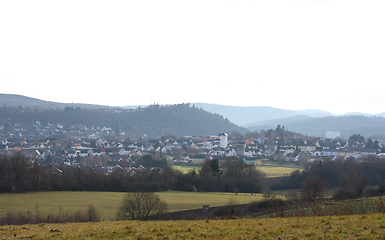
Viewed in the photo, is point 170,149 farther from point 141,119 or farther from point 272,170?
point 141,119

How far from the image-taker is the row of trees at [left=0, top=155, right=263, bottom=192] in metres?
30.9

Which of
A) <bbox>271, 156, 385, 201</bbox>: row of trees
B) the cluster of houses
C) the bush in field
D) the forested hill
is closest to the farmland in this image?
the cluster of houses

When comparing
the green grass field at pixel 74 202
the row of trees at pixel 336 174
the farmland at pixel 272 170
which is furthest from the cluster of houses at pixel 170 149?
the green grass field at pixel 74 202

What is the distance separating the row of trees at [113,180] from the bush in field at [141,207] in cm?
1071

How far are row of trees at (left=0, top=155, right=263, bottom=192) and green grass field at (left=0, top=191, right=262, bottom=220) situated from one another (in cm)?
220

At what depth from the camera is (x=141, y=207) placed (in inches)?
800

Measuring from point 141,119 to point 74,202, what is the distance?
149815mm

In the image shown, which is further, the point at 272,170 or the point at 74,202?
the point at 272,170

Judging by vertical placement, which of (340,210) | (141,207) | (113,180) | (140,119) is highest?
(140,119)

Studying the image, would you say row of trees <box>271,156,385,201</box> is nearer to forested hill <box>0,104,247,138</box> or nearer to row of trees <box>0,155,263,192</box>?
row of trees <box>0,155,263,192</box>

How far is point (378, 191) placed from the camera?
957 inches

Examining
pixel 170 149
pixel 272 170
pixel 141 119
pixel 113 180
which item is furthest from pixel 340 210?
pixel 141 119

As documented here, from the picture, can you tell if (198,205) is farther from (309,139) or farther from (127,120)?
(127,120)

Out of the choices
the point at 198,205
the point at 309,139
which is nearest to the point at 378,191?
the point at 198,205
